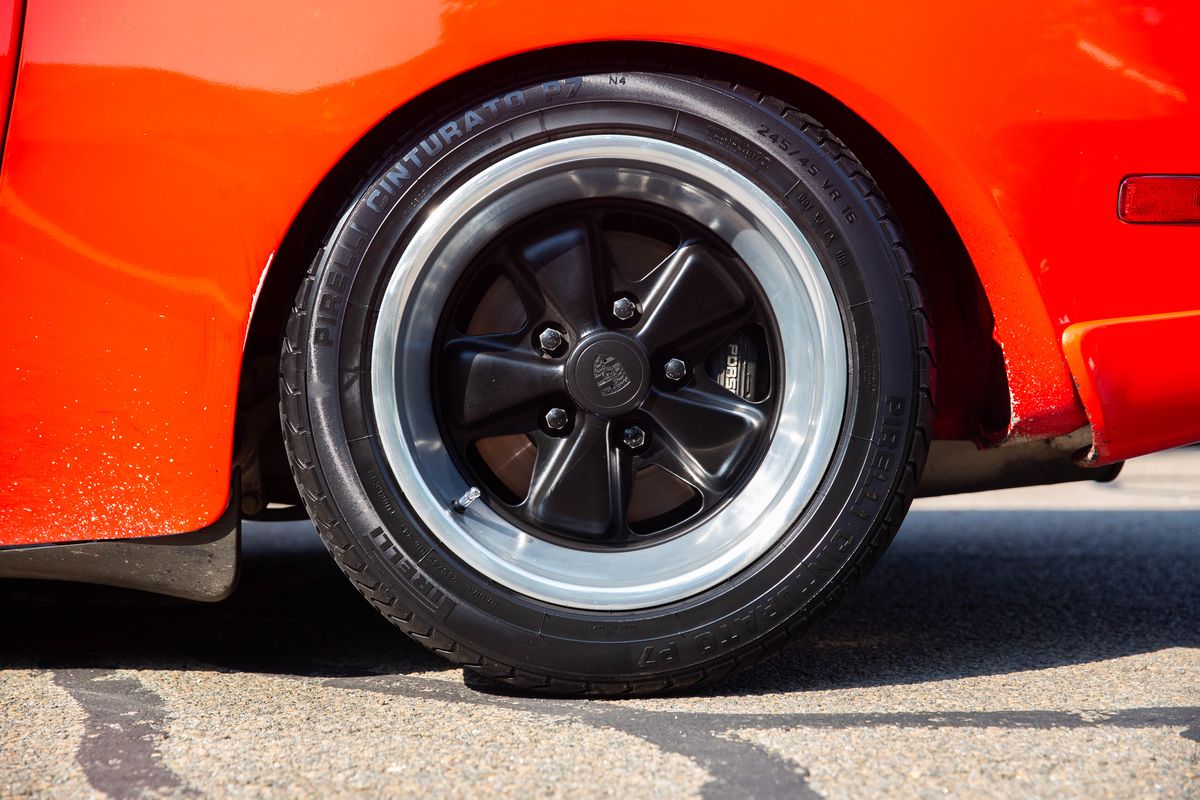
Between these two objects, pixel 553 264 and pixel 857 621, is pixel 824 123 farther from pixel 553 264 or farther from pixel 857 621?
pixel 857 621

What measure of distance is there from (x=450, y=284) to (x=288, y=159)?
307 millimetres

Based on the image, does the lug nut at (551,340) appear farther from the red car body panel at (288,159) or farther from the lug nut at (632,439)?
the red car body panel at (288,159)

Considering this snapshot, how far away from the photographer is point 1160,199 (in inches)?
68.6

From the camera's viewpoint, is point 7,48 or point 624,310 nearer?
point 7,48

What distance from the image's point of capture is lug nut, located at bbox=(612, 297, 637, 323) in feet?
6.09

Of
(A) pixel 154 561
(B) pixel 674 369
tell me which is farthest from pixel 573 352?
(A) pixel 154 561

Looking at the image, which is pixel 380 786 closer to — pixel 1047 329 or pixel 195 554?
pixel 195 554

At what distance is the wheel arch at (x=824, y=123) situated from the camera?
5.75 feet

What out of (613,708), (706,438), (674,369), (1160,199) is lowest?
(613,708)

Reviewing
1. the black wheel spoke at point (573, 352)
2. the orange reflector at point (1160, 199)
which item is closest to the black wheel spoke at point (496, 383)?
the black wheel spoke at point (573, 352)

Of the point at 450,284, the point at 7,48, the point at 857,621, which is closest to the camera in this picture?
the point at 7,48

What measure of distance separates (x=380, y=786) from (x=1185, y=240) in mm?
1441

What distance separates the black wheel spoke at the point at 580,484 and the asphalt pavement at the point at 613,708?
0.94 feet

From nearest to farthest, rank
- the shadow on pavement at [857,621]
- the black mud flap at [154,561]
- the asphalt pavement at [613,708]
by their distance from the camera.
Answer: the asphalt pavement at [613,708] < the black mud flap at [154,561] < the shadow on pavement at [857,621]
